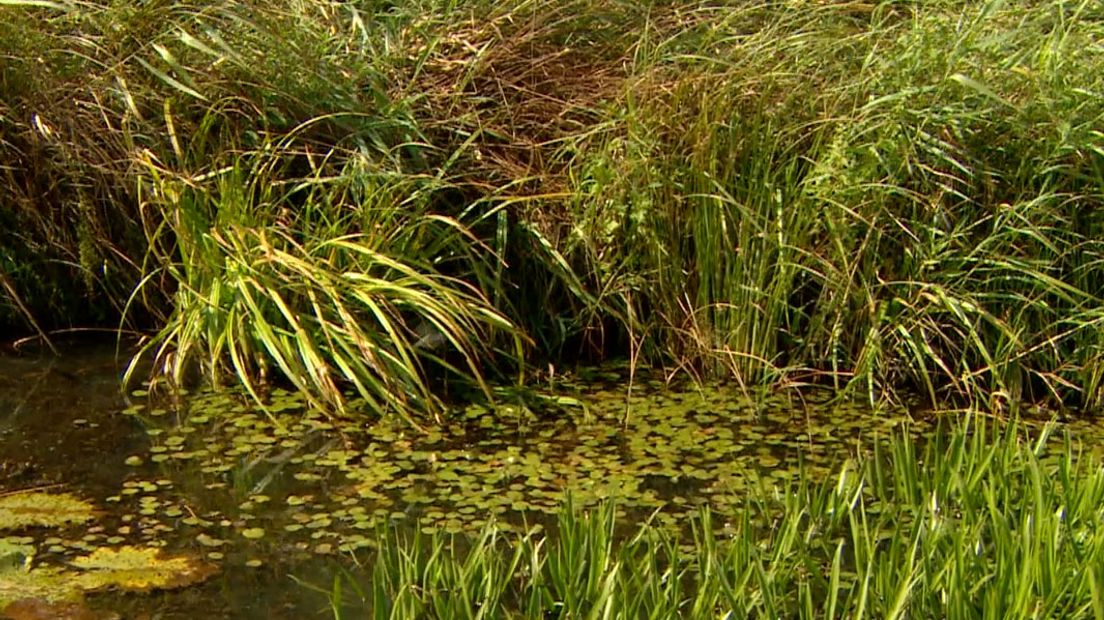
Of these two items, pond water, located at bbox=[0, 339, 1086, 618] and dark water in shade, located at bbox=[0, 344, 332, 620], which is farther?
pond water, located at bbox=[0, 339, 1086, 618]

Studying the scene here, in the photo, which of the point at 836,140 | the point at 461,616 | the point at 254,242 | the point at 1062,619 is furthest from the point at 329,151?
the point at 1062,619

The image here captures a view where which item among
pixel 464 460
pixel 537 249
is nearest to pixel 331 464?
A: pixel 464 460

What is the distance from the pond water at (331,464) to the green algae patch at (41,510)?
4 centimetres

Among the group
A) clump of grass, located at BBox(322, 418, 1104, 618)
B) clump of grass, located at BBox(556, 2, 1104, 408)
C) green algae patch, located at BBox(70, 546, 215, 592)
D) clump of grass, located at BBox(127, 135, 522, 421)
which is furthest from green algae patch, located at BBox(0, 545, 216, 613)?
clump of grass, located at BBox(556, 2, 1104, 408)

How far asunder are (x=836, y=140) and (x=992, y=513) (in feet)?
6.17

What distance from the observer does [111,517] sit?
4078mm

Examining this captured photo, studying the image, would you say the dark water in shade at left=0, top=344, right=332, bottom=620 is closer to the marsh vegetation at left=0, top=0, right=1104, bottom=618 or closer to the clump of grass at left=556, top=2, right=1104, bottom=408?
the marsh vegetation at left=0, top=0, right=1104, bottom=618

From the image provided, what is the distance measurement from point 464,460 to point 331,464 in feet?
1.22

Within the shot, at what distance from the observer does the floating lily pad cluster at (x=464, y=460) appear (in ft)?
13.5

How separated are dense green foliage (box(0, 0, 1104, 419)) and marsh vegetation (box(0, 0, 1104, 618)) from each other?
0.6 inches

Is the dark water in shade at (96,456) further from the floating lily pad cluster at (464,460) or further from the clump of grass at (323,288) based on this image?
the clump of grass at (323,288)

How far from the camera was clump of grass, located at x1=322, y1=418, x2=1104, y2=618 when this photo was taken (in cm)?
297

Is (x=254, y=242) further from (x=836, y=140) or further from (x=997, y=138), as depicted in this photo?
(x=997, y=138)

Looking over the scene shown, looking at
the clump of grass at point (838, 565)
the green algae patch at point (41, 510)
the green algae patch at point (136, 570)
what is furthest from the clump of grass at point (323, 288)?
the clump of grass at point (838, 565)
